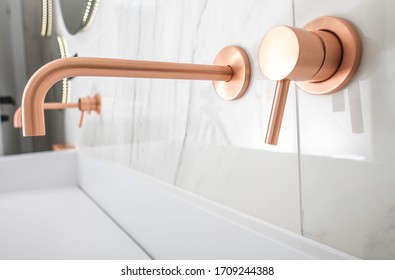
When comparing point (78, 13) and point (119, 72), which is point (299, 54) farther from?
point (78, 13)

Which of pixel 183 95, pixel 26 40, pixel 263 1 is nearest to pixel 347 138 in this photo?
pixel 263 1

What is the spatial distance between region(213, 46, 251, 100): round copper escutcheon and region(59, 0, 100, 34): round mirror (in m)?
0.54

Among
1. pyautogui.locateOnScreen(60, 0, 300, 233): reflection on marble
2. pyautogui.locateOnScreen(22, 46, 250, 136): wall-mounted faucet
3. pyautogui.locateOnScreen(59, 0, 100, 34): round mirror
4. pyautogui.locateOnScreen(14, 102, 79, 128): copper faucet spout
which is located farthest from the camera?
pyautogui.locateOnScreen(59, 0, 100, 34): round mirror

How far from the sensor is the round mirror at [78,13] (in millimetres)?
797

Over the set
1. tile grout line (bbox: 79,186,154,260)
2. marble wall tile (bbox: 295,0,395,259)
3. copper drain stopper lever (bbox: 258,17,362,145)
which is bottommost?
tile grout line (bbox: 79,186,154,260)

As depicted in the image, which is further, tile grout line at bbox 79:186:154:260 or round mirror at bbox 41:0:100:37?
round mirror at bbox 41:0:100:37

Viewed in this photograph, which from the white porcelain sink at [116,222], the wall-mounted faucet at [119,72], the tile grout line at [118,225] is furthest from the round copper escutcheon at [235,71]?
the tile grout line at [118,225]

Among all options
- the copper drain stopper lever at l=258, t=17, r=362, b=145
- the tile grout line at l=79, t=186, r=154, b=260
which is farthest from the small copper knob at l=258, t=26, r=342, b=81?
the tile grout line at l=79, t=186, r=154, b=260

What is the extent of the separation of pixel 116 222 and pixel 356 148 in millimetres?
552

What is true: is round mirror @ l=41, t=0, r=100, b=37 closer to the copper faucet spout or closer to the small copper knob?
the copper faucet spout

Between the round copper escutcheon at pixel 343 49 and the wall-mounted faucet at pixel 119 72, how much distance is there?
0.10 meters

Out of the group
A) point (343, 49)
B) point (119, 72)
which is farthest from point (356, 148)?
point (119, 72)

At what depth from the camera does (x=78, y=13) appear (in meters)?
0.85

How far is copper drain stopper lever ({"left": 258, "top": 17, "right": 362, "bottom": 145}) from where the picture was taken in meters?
0.23
